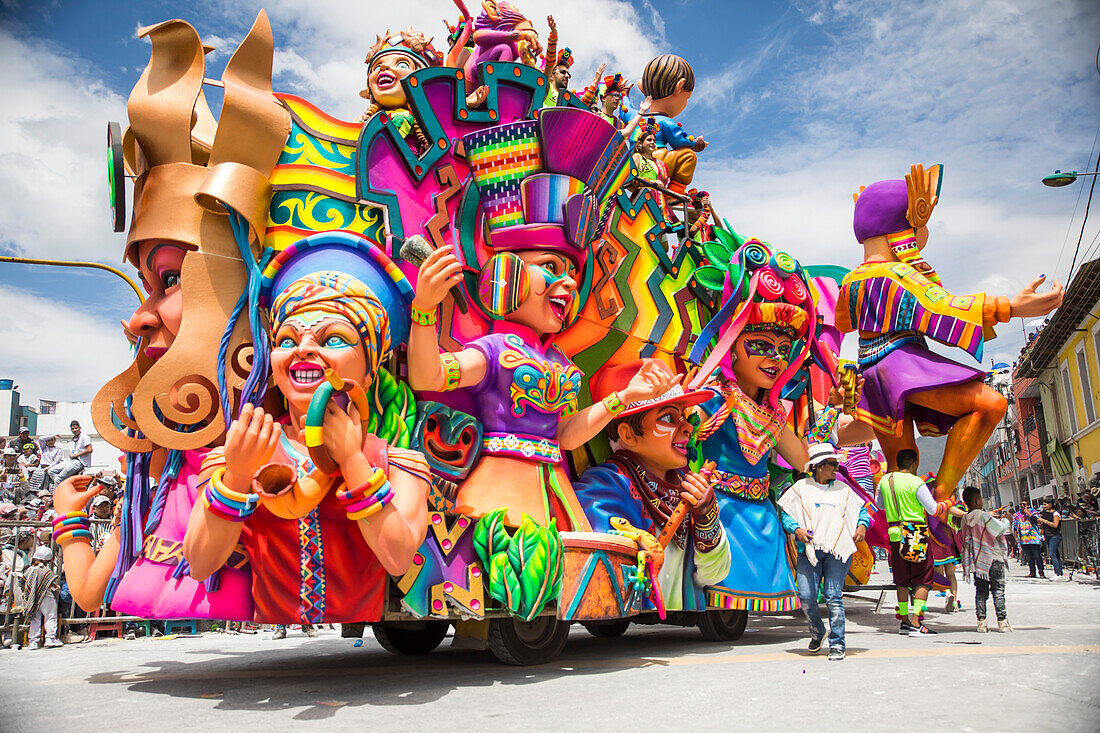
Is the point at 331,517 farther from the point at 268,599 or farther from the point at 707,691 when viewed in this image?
the point at 707,691

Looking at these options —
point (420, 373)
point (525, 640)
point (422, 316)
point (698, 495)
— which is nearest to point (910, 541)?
point (698, 495)

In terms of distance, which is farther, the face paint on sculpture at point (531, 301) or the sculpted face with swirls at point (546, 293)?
the sculpted face with swirls at point (546, 293)

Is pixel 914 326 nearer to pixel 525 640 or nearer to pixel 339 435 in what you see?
pixel 525 640

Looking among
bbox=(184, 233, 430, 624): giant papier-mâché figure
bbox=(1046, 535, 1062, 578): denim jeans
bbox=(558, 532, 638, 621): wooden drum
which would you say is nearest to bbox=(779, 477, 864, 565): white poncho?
bbox=(558, 532, 638, 621): wooden drum

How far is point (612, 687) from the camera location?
16.4 ft

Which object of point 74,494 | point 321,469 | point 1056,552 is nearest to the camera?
point 321,469

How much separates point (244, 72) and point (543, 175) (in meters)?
2.14

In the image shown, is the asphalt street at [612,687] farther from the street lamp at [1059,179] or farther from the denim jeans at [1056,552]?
the denim jeans at [1056,552]

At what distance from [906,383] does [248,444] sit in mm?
5807

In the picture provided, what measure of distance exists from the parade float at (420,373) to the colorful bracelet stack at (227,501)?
12mm

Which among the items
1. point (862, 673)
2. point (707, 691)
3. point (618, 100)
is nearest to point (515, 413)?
point (707, 691)

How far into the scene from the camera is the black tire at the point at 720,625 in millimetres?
7578

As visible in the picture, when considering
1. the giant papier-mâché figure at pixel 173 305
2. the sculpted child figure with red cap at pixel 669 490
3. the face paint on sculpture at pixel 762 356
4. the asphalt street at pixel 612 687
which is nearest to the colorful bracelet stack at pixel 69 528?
the giant papier-mâché figure at pixel 173 305

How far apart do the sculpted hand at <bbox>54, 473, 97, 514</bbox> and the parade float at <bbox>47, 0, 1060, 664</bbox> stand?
20 millimetres
